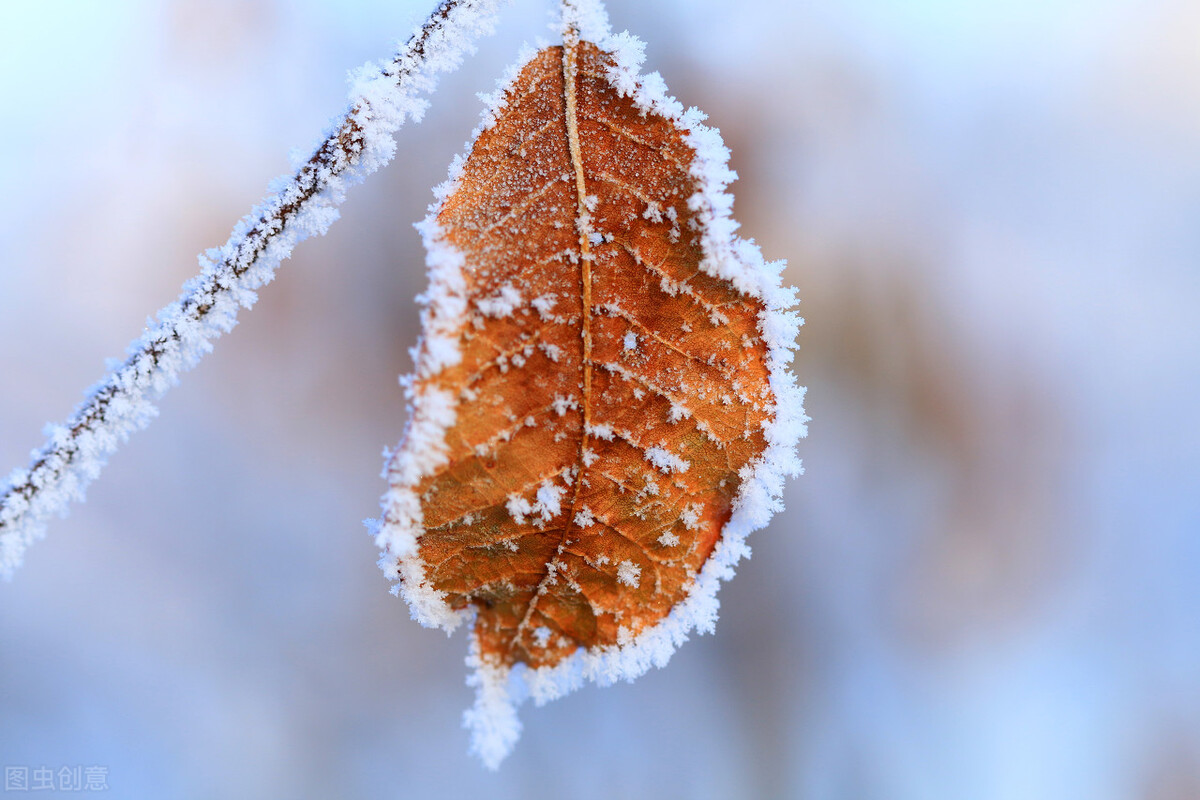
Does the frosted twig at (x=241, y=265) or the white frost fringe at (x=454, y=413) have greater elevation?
the frosted twig at (x=241, y=265)

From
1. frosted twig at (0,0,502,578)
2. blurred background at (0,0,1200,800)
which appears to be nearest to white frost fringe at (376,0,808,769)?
frosted twig at (0,0,502,578)

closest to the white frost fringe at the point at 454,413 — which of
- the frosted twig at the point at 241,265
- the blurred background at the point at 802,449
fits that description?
the frosted twig at the point at 241,265

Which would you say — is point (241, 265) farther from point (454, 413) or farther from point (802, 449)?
point (802, 449)

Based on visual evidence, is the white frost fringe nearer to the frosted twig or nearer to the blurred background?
the frosted twig

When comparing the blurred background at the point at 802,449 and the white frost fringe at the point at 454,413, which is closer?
the white frost fringe at the point at 454,413

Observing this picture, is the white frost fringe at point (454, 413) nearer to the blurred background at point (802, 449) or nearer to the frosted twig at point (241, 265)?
the frosted twig at point (241, 265)

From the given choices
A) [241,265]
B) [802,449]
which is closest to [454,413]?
[241,265]
